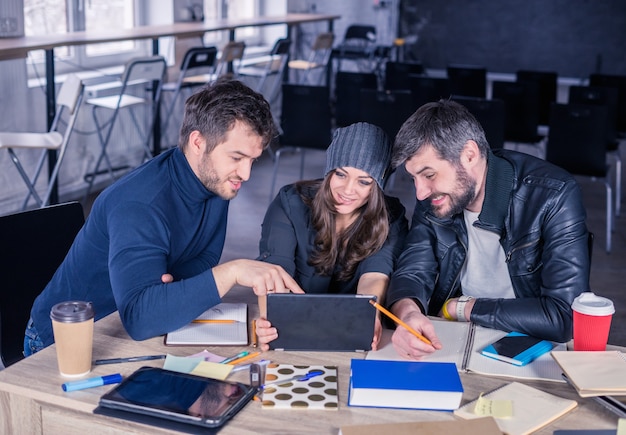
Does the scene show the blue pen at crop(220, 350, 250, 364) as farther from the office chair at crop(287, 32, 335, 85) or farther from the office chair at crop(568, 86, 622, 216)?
the office chair at crop(287, 32, 335, 85)

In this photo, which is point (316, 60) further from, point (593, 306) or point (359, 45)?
point (593, 306)

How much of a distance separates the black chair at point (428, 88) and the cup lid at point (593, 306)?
4516 mm

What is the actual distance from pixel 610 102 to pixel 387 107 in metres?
1.55

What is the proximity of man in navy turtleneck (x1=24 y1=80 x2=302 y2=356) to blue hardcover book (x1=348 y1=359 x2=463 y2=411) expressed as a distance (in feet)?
1.15

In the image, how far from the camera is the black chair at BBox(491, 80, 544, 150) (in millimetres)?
5695

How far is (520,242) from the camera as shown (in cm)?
213

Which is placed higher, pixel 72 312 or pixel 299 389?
pixel 72 312

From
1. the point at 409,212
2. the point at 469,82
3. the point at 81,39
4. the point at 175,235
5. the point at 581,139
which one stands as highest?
the point at 81,39

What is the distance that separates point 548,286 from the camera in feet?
6.68

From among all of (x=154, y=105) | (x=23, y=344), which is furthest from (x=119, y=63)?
(x=23, y=344)

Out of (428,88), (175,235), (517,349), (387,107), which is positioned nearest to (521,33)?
(428,88)

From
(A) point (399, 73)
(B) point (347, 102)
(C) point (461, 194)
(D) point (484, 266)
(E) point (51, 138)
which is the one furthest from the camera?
(A) point (399, 73)

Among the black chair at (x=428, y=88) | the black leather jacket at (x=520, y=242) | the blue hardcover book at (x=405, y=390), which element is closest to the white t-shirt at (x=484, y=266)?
the black leather jacket at (x=520, y=242)

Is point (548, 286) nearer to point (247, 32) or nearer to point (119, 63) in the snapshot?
point (119, 63)
